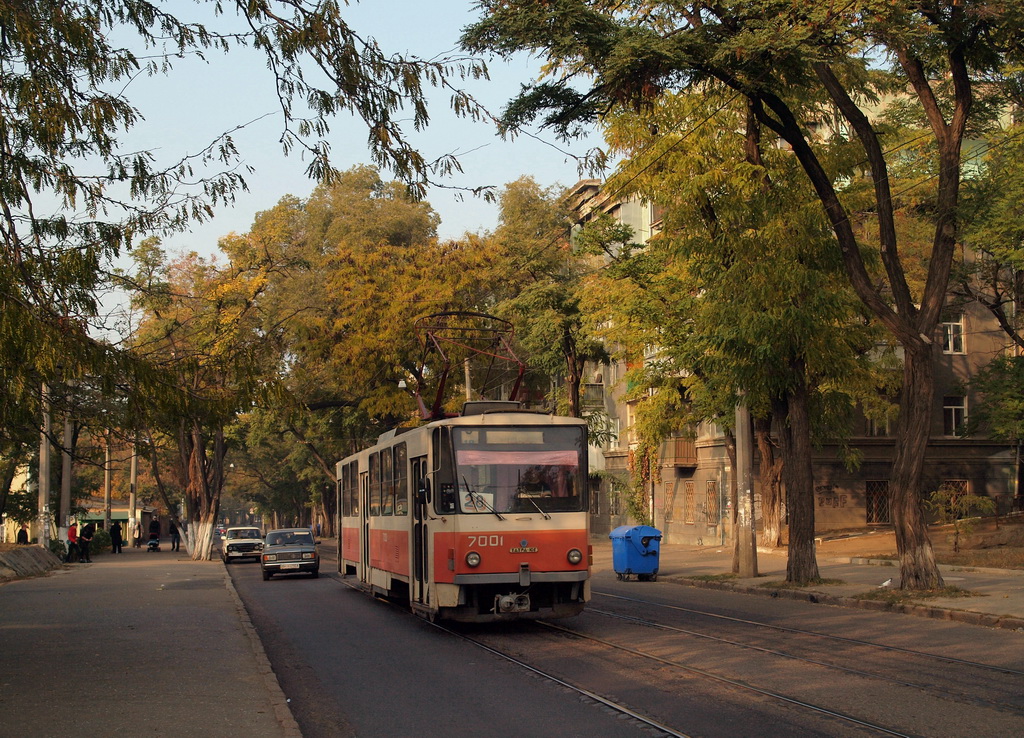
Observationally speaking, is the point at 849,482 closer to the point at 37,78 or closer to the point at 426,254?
the point at 426,254

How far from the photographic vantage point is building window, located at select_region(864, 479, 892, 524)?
143ft

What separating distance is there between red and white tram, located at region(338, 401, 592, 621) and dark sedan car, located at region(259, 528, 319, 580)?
627 inches

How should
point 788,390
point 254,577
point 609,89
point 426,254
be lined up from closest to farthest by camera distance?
point 609,89 → point 788,390 → point 254,577 → point 426,254

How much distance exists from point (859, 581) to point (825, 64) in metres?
11.4

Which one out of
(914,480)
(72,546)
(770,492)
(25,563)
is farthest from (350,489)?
(72,546)

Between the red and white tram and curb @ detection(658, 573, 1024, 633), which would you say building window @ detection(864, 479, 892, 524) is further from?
the red and white tram

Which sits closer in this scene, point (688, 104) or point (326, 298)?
point (688, 104)

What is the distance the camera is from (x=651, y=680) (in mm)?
10766

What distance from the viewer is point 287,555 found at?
102 ft

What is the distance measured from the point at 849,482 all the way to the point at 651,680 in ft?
114

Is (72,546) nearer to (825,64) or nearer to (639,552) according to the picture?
(639,552)

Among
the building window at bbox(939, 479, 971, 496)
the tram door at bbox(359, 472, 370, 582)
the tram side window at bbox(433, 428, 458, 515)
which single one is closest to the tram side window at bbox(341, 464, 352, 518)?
the tram door at bbox(359, 472, 370, 582)

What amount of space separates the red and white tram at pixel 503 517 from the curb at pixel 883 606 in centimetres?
589

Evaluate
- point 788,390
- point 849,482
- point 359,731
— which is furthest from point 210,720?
point 849,482
